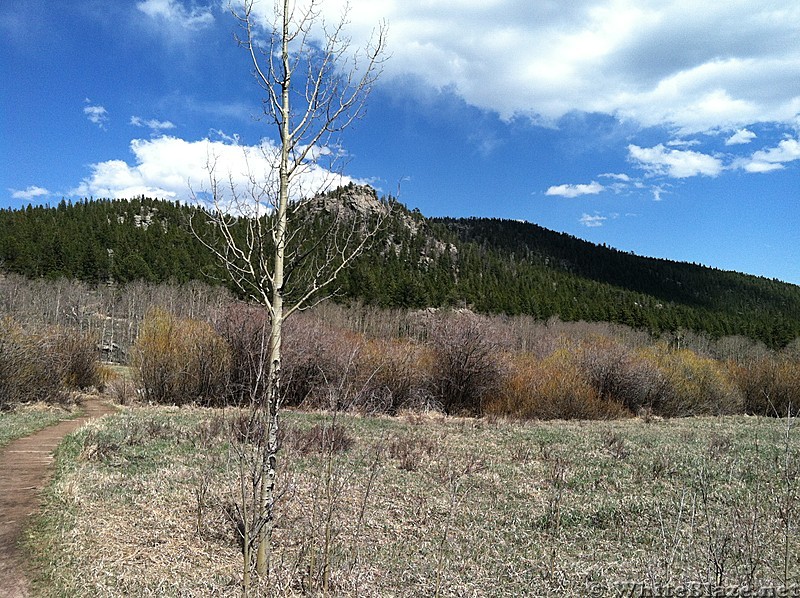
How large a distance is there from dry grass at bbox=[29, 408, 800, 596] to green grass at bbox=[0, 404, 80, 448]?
173 cm

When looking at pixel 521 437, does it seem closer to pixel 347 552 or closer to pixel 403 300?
pixel 347 552

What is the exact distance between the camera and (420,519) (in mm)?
7445

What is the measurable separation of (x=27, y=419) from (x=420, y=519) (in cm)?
1198

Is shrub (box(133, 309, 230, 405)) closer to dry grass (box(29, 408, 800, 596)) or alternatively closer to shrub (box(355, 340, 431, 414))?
shrub (box(355, 340, 431, 414))

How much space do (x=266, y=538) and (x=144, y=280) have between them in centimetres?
7671

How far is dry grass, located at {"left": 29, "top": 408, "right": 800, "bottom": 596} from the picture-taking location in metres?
5.10

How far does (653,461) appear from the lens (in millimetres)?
11336

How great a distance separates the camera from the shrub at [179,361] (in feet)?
63.6

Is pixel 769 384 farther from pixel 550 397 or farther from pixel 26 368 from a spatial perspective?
pixel 26 368

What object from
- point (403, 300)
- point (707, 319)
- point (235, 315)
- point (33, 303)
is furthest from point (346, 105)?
point (707, 319)

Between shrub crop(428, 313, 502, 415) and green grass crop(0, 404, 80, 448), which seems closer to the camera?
green grass crop(0, 404, 80, 448)

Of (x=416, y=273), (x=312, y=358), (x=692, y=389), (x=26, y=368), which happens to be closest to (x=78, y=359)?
(x=26, y=368)

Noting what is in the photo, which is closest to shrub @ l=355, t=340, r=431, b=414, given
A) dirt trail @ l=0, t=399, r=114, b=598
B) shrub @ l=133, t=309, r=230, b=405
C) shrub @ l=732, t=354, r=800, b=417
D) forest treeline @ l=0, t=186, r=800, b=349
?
shrub @ l=133, t=309, r=230, b=405

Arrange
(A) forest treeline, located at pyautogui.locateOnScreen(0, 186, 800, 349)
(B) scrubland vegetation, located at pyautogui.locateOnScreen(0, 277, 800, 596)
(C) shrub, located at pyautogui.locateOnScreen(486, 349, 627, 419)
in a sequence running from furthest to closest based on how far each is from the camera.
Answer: (A) forest treeline, located at pyautogui.locateOnScreen(0, 186, 800, 349) < (C) shrub, located at pyautogui.locateOnScreen(486, 349, 627, 419) < (B) scrubland vegetation, located at pyautogui.locateOnScreen(0, 277, 800, 596)
